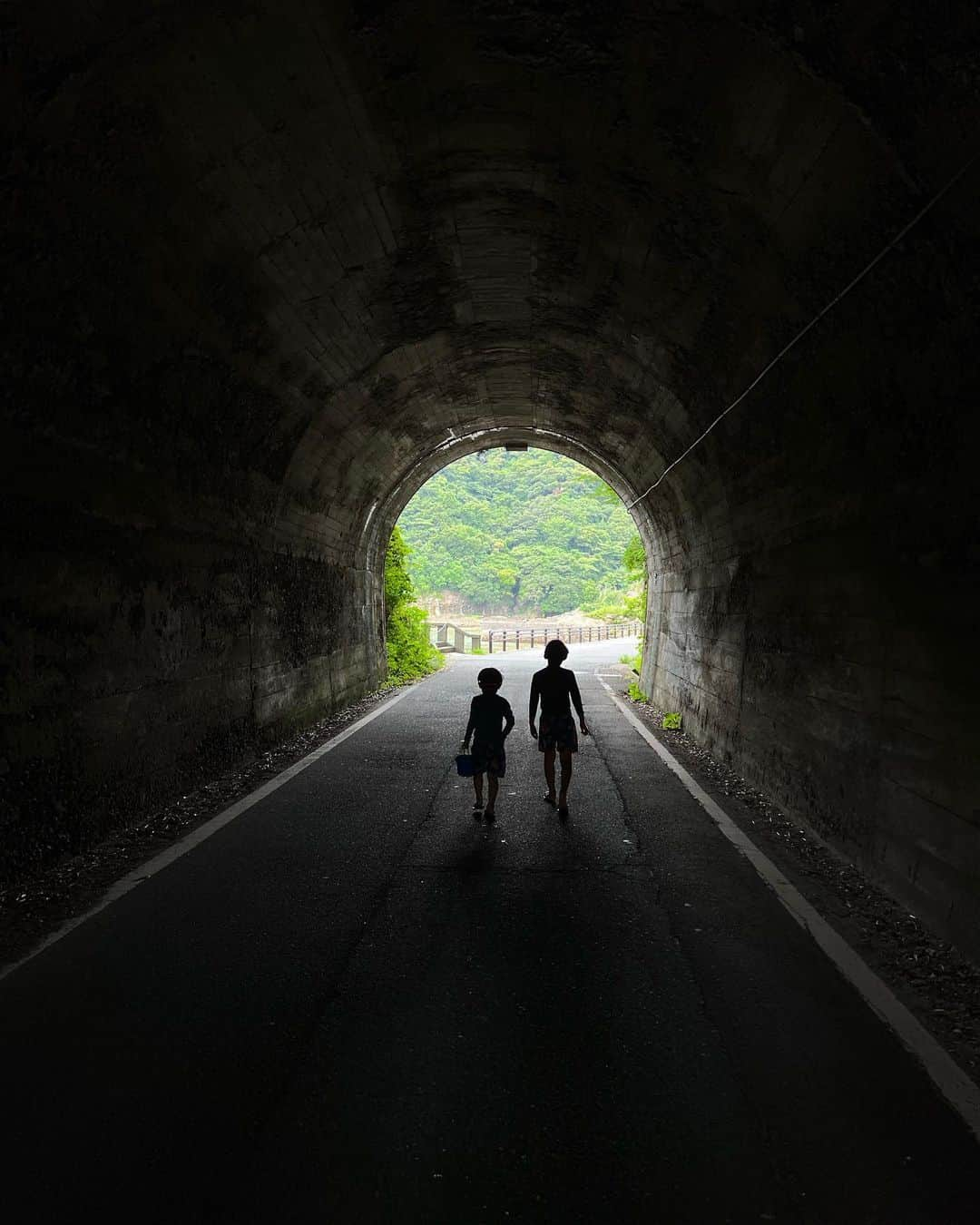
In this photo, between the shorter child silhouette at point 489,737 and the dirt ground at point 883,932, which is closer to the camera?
the dirt ground at point 883,932

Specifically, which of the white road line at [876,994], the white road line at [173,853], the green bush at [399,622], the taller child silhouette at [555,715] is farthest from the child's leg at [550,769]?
the green bush at [399,622]

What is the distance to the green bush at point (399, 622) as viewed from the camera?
2103cm

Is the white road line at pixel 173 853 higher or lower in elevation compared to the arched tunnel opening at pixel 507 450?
lower

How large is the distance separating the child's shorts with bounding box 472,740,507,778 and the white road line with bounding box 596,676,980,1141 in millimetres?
2018

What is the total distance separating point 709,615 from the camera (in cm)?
1145

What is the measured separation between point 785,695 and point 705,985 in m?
4.26

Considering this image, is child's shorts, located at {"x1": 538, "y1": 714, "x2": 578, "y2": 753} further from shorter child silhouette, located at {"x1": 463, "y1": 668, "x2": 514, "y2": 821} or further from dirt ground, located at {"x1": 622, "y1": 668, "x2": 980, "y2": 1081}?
dirt ground, located at {"x1": 622, "y1": 668, "x2": 980, "y2": 1081}

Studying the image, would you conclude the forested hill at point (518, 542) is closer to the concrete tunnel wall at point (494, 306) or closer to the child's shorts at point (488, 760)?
the concrete tunnel wall at point (494, 306)

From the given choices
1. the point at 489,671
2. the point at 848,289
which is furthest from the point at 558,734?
the point at 848,289

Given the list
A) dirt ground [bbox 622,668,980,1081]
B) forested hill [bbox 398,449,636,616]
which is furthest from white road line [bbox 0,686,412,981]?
forested hill [bbox 398,449,636,616]

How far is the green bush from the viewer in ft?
69.0

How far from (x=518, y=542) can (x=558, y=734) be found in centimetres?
9417

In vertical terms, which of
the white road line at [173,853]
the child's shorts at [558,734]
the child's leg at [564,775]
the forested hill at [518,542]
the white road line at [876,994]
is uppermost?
the forested hill at [518,542]

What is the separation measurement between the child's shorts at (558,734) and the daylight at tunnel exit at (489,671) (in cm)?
4
